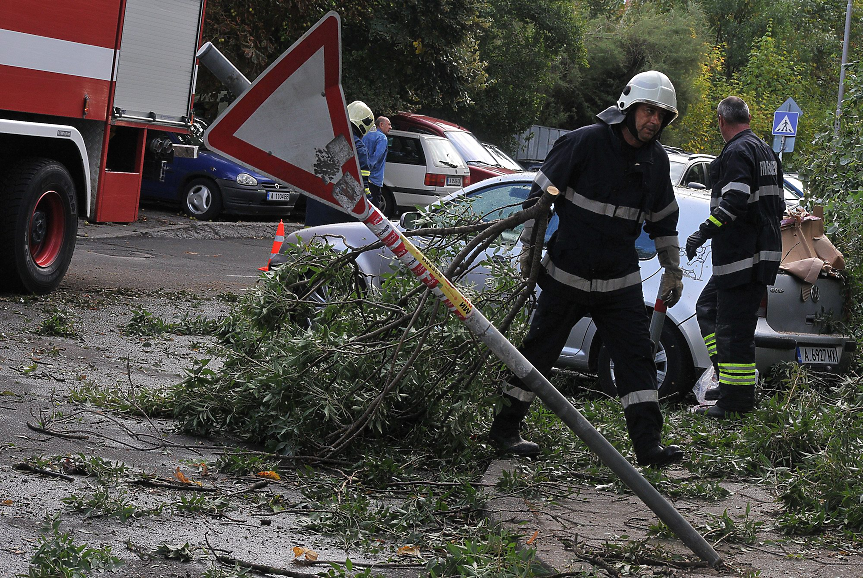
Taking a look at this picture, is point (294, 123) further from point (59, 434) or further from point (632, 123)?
point (59, 434)

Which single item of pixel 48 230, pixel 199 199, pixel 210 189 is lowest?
pixel 48 230

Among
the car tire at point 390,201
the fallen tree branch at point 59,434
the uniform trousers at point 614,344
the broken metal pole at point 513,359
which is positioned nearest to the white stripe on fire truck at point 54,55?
the fallen tree branch at point 59,434

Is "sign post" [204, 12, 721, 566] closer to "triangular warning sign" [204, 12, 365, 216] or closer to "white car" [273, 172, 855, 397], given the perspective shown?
"triangular warning sign" [204, 12, 365, 216]

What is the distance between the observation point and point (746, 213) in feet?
22.1

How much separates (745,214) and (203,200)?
12.4m

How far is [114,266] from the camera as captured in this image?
39.2ft

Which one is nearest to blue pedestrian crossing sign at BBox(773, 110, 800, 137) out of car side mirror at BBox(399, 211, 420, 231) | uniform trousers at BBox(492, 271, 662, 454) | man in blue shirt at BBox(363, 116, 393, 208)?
man in blue shirt at BBox(363, 116, 393, 208)

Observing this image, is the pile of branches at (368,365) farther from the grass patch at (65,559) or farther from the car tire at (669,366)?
the grass patch at (65,559)

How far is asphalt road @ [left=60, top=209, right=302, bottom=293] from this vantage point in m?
11.0

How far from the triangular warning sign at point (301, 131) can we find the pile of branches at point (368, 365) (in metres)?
1.50

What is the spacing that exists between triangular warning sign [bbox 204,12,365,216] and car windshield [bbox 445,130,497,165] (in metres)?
16.4

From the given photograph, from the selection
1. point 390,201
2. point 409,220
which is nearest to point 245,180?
point 390,201

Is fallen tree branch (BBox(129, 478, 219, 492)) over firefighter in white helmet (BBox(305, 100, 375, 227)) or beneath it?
beneath

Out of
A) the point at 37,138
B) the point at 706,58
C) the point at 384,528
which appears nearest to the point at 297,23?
the point at 37,138
